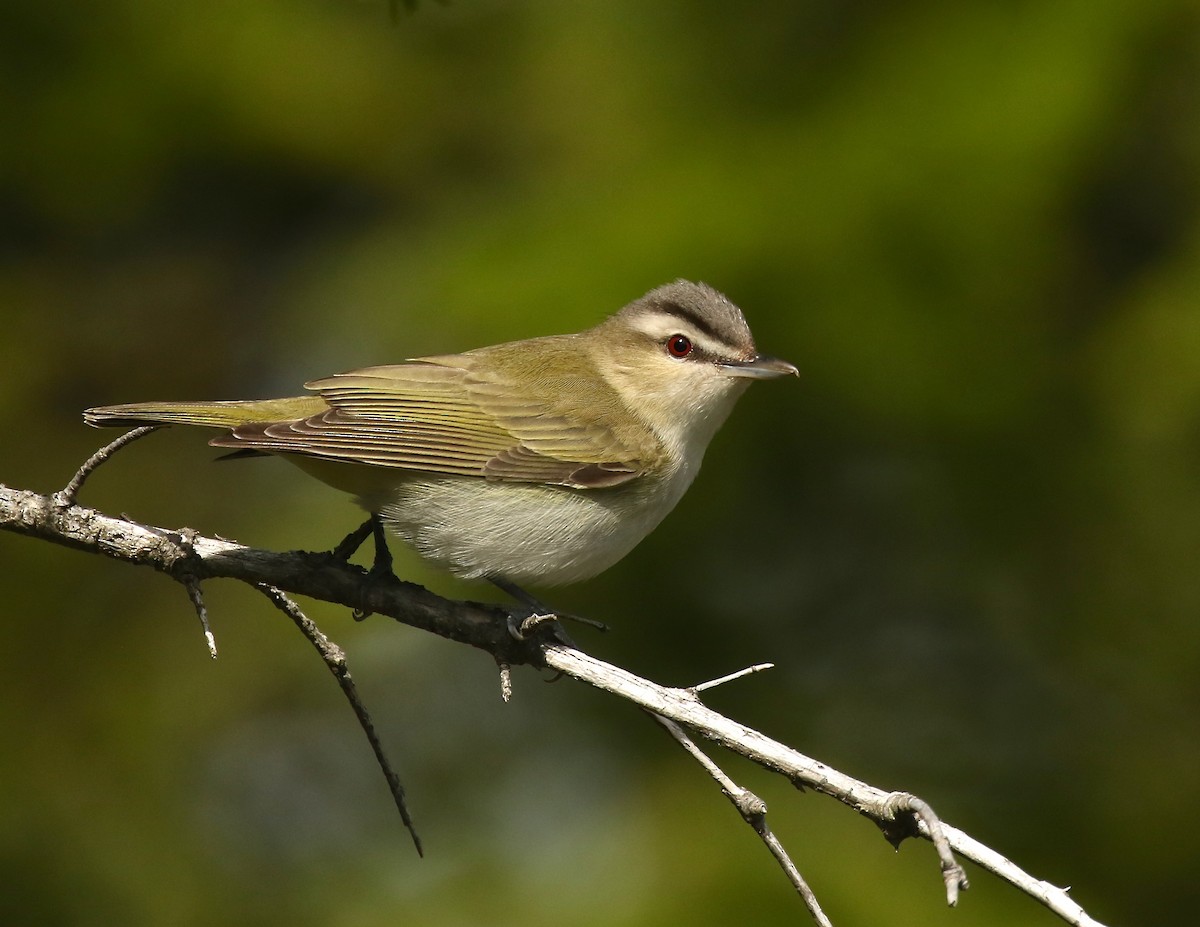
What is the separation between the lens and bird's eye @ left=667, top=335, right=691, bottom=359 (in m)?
4.36

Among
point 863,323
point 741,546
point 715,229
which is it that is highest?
point 715,229

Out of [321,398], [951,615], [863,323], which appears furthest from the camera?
[951,615]

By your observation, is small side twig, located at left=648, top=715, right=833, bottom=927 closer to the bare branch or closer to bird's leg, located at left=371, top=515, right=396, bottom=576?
the bare branch

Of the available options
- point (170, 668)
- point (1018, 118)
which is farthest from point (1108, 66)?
point (170, 668)

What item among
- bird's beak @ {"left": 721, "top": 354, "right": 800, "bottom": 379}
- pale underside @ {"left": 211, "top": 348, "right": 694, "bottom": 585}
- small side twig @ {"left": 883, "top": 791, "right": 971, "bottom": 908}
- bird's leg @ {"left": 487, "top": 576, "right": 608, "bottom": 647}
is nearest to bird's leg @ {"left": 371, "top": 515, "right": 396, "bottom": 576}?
pale underside @ {"left": 211, "top": 348, "right": 694, "bottom": 585}

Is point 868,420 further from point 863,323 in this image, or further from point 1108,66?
point 1108,66

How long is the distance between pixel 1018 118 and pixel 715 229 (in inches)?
52.6

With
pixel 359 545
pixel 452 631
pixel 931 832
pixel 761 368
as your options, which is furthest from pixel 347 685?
pixel 761 368

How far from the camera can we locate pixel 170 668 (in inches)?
226

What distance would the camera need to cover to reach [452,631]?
10.9 ft

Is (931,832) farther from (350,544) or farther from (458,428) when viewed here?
(458,428)

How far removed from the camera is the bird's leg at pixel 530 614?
2.97m

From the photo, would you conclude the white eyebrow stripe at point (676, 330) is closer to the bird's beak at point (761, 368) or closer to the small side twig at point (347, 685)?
the bird's beak at point (761, 368)

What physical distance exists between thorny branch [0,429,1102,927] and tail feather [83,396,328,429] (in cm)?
28
